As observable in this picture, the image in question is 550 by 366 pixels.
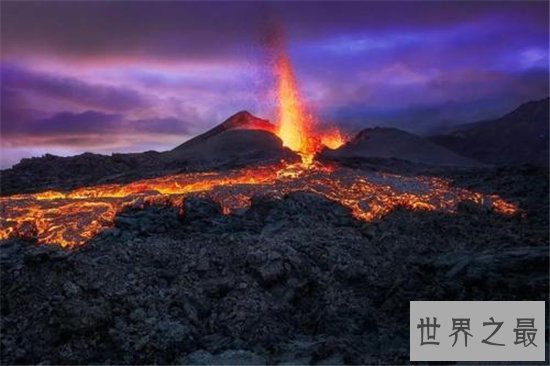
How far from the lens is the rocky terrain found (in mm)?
12336

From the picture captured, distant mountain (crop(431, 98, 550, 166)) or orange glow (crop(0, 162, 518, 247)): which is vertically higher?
distant mountain (crop(431, 98, 550, 166))

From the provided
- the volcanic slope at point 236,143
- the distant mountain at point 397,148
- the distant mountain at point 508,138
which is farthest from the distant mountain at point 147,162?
the distant mountain at point 508,138

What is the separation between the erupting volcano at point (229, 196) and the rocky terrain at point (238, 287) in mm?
819

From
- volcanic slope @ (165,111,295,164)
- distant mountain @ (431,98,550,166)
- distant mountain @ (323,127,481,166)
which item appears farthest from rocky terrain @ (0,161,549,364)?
distant mountain @ (431,98,550,166)

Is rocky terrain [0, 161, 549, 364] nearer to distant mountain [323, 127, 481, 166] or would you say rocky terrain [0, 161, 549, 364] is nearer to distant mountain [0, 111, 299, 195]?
distant mountain [0, 111, 299, 195]

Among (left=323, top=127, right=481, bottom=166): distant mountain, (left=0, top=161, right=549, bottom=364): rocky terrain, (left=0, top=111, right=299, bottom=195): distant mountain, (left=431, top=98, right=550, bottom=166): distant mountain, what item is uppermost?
(left=431, top=98, right=550, bottom=166): distant mountain

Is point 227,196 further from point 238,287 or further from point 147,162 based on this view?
point 147,162

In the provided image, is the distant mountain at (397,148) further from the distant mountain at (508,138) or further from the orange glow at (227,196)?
the orange glow at (227,196)

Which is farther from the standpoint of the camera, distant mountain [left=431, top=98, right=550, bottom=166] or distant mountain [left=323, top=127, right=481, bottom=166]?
distant mountain [left=431, top=98, right=550, bottom=166]

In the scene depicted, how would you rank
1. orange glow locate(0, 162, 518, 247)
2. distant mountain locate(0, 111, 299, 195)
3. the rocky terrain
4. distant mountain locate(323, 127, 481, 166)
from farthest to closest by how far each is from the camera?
distant mountain locate(323, 127, 481, 166)
distant mountain locate(0, 111, 299, 195)
orange glow locate(0, 162, 518, 247)
the rocky terrain

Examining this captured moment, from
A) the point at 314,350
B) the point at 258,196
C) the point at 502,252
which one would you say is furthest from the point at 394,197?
the point at 314,350

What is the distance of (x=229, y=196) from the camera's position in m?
19.0

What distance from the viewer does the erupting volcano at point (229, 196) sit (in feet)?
54.5

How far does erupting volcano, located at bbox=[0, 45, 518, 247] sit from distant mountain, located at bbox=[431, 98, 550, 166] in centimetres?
3299
